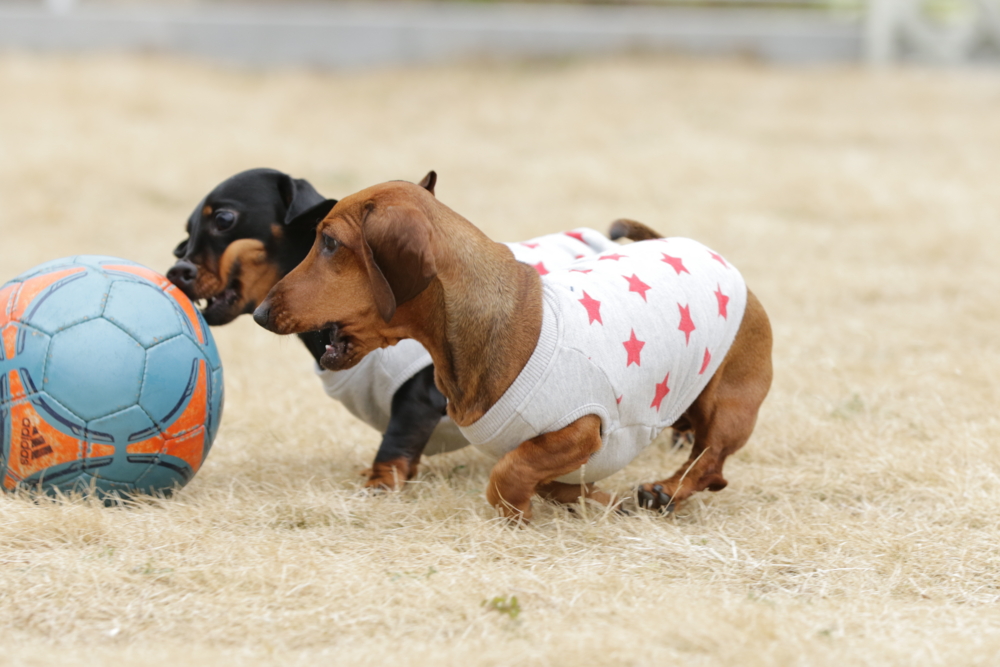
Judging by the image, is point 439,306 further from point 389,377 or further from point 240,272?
point 240,272

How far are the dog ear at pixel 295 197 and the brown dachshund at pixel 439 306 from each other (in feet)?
2.59

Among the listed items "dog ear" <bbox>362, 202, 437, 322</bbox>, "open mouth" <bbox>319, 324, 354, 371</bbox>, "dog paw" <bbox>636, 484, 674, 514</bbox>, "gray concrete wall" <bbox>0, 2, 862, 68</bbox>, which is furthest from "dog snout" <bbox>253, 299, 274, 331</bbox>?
"gray concrete wall" <bbox>0, 2, 862, 68</bbox>

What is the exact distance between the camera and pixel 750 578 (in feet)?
10.9

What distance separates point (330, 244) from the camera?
3.32 meters

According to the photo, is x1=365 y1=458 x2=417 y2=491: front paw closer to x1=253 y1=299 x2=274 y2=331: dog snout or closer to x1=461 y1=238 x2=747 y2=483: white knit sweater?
x1=461 y1=238 x2=747 y2=483: white knit sweater

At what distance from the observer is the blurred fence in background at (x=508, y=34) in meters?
15.8

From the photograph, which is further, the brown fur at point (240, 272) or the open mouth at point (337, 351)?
the brown fur at point (240, 272)

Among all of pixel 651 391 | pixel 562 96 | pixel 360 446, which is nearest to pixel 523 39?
pixel 562 96

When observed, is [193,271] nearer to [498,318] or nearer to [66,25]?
[498,318]

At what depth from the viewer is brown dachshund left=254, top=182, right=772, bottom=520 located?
3229mm

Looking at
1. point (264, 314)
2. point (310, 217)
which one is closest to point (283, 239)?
point (310, 217)

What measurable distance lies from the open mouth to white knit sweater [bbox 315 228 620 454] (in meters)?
0.42

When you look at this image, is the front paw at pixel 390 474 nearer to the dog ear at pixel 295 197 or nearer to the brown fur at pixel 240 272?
the brown fur at pixel 240 272

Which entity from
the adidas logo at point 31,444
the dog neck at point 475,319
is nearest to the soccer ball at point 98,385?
the adidas logo at point 31,444
